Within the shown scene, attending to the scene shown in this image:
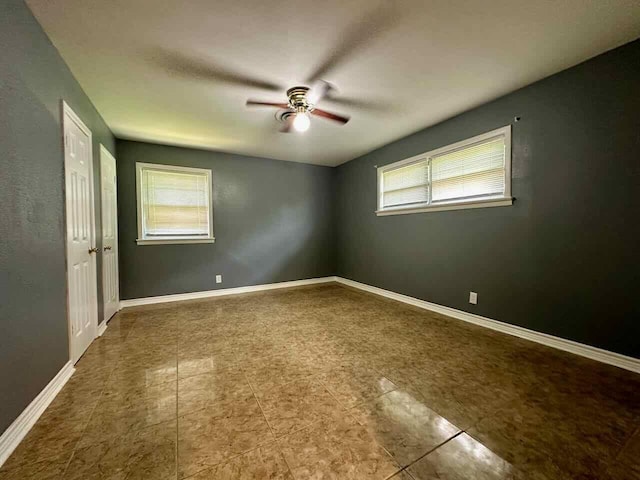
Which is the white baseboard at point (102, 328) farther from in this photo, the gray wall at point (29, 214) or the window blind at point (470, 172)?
the window blind at point (470, 172)

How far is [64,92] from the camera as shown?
6.71 ft

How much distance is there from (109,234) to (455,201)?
173 inches

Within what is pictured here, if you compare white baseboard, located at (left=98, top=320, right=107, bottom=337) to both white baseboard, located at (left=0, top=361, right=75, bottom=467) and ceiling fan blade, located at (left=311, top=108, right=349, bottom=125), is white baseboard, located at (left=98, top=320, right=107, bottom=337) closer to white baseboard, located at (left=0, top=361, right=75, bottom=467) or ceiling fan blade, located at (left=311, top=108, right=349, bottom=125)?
white baseboard, located at (left=0, top=361, right=75, bottom=467)

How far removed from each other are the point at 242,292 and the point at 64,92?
3395mm

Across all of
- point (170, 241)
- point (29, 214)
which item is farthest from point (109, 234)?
point (29, 214)

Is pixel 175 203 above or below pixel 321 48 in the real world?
below

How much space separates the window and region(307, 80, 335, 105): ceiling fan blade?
2.67 meters

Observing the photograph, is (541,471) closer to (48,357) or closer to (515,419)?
(515,419)

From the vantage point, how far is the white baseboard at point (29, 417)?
1.24 metres

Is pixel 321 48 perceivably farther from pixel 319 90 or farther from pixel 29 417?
pixel 29 417

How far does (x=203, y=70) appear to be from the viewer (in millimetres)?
2193

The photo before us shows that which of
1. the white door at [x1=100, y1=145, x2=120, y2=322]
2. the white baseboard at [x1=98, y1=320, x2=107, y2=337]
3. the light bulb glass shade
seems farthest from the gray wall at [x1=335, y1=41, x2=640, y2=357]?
the white door at [x1=100, y1=145, x2=120, y2=322]

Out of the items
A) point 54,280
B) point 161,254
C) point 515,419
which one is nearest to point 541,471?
point 515,419

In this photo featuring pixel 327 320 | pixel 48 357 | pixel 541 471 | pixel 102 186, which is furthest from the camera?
pixel 327 320
